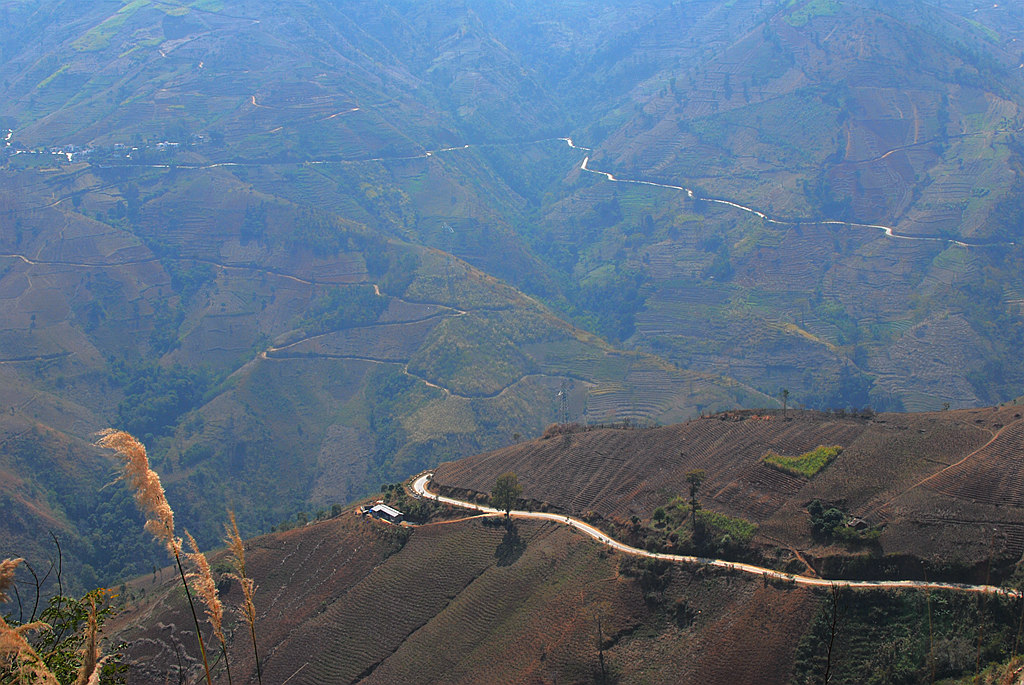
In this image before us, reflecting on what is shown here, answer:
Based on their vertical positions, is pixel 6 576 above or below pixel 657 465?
above

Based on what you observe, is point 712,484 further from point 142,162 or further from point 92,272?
point 142,162

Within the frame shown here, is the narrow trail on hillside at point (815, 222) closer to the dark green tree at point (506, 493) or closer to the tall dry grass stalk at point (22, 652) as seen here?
the dark green tree at point (506, 493)

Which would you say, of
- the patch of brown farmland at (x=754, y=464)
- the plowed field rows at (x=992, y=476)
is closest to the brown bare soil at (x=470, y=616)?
the patch of brown farmland at (x=754, y=464)

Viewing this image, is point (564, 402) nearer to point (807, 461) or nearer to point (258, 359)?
point (258, 359)

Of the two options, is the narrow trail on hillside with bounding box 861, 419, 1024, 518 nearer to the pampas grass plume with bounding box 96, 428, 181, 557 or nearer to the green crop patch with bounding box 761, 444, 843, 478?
the green crop patch with bounding box 761, 444, 843, 478

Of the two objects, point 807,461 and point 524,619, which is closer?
point 524,619

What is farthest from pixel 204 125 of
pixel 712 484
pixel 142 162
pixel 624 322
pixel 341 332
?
pixel 712 484

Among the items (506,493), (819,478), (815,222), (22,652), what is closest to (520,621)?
(506,493)
